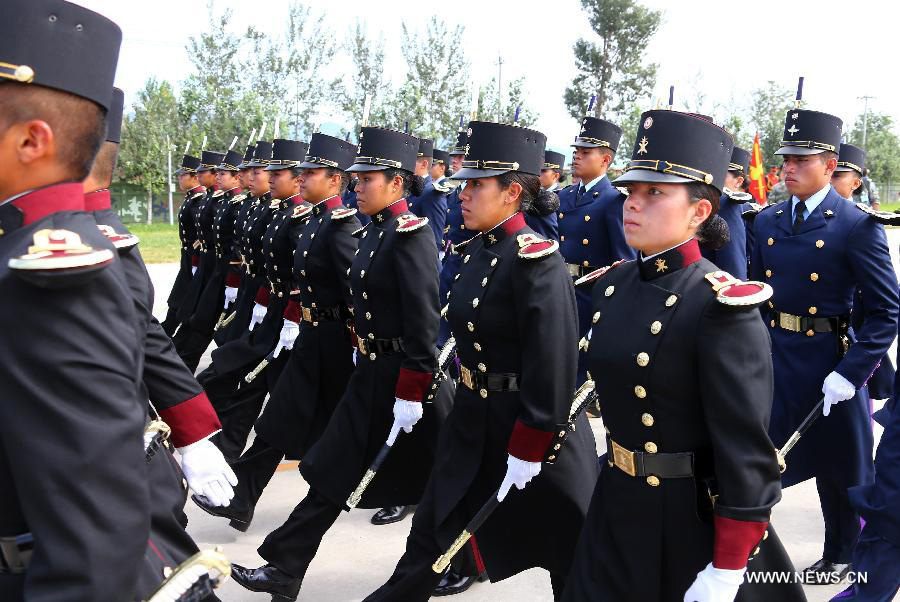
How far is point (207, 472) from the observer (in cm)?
267

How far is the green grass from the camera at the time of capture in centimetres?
2039

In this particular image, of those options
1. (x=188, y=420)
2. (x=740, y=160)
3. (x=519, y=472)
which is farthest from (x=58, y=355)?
(x=740, y=160)

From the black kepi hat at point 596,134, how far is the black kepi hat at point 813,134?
98.0 inches

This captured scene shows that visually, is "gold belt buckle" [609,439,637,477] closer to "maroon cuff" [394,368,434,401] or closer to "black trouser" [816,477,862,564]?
"maroon cuff" [394,368,434,401]

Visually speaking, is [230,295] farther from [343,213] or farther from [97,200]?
[97,200]

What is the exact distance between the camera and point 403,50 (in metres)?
42.6

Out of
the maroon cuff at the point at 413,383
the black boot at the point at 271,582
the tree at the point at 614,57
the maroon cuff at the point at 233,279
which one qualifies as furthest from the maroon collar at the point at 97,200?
the tree at the point at 614,57

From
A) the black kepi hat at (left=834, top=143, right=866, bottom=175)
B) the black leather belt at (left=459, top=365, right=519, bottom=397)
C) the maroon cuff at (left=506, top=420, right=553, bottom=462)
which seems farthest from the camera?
the black kepi hat at (left=834, top=143, right=866, bottom=175)

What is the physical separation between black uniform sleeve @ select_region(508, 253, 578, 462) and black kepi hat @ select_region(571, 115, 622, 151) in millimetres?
4296

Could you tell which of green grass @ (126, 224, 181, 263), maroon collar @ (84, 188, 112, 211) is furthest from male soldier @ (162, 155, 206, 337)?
green grass @ (126, 224, 181, 263)

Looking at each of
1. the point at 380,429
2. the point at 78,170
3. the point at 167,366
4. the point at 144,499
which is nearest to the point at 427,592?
the point at 380,429

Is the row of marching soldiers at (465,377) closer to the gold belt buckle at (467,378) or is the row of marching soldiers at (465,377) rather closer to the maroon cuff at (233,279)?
the gold belt buckle at (467,378)

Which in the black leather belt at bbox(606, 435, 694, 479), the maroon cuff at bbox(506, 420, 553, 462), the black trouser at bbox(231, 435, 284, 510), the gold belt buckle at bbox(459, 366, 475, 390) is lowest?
the black trouser at bbox(231, 435, 284, 510)

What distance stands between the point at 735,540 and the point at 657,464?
301 millimetres
